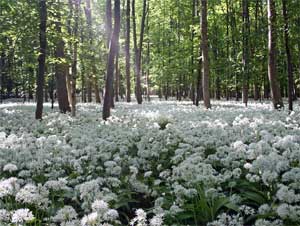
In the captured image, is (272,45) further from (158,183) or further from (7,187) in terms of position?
(7,187)

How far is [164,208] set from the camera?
5.55 metres

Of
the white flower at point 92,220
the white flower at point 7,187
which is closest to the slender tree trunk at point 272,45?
the white flower at point 7,187

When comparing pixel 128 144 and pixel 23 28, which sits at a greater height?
pixel 23 28

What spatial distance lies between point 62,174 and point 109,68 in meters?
9.08

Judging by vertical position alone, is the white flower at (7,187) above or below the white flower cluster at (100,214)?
above

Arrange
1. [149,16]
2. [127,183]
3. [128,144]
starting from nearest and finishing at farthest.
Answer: [127,183] → [128,144] → [149,16]

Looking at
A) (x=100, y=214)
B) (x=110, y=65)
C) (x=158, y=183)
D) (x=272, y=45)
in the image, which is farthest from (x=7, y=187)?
(x=272, y=45)

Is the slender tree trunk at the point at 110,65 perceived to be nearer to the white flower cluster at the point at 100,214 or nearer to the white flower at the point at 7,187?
the white flower at the point at 7,187

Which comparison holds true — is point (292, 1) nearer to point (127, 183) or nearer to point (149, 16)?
point (127, 183)

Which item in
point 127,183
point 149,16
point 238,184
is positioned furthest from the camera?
point 149,16

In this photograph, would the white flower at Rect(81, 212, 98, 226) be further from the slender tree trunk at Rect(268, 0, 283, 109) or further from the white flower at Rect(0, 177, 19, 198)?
the slender tree trunk at Rect(268, 0, 283, 109)

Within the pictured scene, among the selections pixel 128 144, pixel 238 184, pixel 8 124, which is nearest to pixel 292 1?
pixel 128 144

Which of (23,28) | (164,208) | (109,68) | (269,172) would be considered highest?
(23,28)

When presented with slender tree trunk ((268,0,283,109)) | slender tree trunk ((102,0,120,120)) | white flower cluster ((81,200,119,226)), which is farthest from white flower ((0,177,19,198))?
slender tree trunk ((268,0,283,109))
